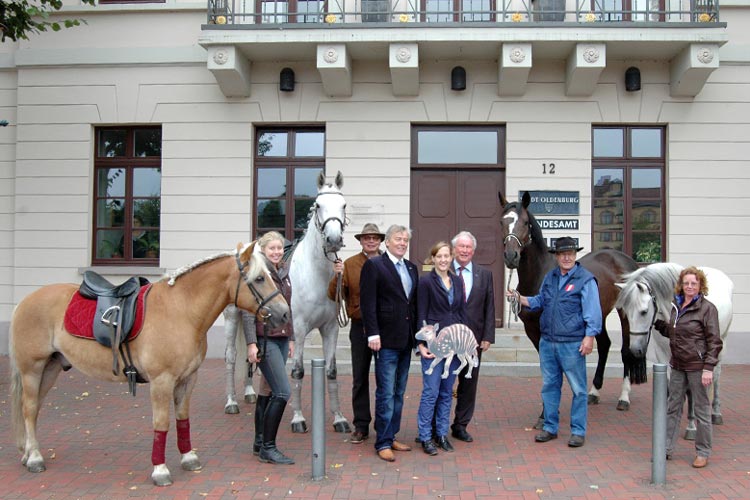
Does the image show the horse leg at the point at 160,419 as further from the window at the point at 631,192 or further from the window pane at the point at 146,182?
the window at the point at 631,192

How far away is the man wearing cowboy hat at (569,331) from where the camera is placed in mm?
5598

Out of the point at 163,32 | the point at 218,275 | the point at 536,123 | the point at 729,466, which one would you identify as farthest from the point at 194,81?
the point at 729,466

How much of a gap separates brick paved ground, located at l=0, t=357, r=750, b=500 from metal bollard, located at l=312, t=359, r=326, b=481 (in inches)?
4.5

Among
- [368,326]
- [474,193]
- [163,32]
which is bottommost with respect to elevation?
[368,326]

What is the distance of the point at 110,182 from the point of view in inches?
447

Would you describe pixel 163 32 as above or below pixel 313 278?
above

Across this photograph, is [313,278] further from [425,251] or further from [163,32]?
[163,32]

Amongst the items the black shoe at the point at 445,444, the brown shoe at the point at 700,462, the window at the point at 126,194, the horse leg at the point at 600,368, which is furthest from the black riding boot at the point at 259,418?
the window at the point at 126,194

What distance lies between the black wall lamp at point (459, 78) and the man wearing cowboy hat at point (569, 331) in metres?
5.38

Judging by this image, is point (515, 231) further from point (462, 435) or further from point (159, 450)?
point (159, 450)

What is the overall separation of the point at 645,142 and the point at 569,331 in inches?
254

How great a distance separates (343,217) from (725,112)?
7913 millimetres

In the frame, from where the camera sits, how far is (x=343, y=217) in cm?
577

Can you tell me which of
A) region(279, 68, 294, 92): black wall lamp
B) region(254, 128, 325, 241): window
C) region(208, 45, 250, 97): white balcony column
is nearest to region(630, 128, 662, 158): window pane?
region(254, 128, 325, 241): window
